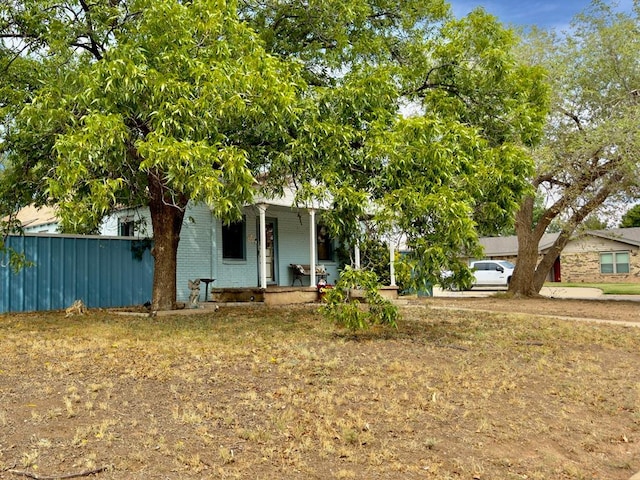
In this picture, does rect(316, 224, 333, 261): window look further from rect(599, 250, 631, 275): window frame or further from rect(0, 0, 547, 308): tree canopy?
rect(599, 250, 631, 275): window frame

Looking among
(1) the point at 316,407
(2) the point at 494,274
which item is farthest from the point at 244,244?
(2) the point at 494,274

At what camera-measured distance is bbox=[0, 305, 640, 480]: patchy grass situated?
333cm

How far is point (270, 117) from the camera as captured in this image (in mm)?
6559

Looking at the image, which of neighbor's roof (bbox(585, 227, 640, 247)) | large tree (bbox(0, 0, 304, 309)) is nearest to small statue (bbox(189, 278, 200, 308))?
large tree (bbox(0, 0, 304, 309))

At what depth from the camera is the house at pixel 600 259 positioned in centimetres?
3331

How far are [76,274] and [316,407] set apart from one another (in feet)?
32.6

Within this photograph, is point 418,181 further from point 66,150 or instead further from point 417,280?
point 66,150

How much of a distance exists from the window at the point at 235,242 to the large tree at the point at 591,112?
8.50m

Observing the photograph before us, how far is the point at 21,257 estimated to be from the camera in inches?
366

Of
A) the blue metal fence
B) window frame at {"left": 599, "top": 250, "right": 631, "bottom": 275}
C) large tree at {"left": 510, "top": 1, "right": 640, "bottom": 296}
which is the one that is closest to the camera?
the blue metal fence

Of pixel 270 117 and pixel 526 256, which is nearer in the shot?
pixel 270 117

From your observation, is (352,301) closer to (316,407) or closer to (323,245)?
(316,407)

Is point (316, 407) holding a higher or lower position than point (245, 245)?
lower

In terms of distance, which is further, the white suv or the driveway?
the white suv
